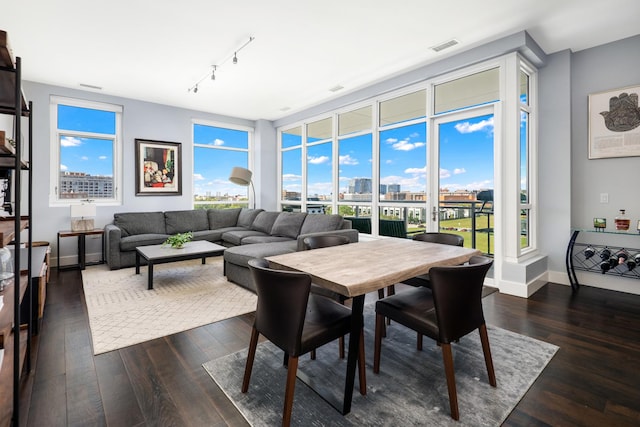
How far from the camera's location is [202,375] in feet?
6.58

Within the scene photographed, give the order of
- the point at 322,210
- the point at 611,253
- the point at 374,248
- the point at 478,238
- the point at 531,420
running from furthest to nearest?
the point at 322,210
the point at 478,238
the point at 611,253
the point at 374,248
the point at 531,420

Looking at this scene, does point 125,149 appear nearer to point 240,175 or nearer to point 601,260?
point 240,175

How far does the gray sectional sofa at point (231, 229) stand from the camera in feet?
13.2

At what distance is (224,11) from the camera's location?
9.98ft

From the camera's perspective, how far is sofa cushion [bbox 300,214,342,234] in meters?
4.76

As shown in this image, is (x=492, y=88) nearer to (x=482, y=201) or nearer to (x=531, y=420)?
(x=482, y=201)

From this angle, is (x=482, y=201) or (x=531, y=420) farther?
(x=482, y=201)

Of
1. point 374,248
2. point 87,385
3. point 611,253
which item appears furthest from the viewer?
point 611,253

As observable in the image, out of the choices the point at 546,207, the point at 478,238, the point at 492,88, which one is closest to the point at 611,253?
the point at 546,207

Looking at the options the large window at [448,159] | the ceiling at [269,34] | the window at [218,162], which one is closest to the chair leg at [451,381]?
the large window at [448,159]

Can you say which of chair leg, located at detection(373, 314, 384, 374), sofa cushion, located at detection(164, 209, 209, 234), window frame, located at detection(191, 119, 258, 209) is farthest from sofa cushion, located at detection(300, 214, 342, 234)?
chair leg, located at detection(373, 314, 384, 374)

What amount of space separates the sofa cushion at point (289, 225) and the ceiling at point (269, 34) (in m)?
2.18

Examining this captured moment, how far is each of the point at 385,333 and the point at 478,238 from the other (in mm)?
2380

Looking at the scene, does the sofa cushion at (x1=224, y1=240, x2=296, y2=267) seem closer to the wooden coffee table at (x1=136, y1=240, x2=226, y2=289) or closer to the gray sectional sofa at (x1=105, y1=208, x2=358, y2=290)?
the gray sectional sofa at (x1=105, y1=208, x2=358, y2=290)
